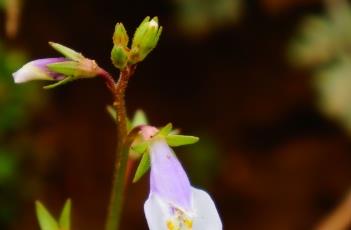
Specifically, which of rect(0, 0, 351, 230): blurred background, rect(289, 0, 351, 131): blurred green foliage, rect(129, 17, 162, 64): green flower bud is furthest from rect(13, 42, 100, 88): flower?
rect(0, 0, 351, 230): blurred background

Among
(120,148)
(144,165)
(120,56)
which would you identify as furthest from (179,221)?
(120,56)

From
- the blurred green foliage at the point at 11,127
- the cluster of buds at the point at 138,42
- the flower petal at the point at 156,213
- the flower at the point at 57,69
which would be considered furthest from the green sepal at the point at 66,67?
the blurred green foliage at the point at 11,127

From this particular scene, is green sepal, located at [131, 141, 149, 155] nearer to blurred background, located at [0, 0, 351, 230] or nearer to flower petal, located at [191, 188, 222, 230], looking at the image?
flower petal, located at [191, 188, 222, 230]

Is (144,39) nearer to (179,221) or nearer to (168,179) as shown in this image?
(168,179)

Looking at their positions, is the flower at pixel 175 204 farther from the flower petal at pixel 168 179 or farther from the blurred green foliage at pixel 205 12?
the blurred green foliage at pixel 205 12

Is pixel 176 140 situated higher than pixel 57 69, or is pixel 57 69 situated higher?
pixel 57 69
